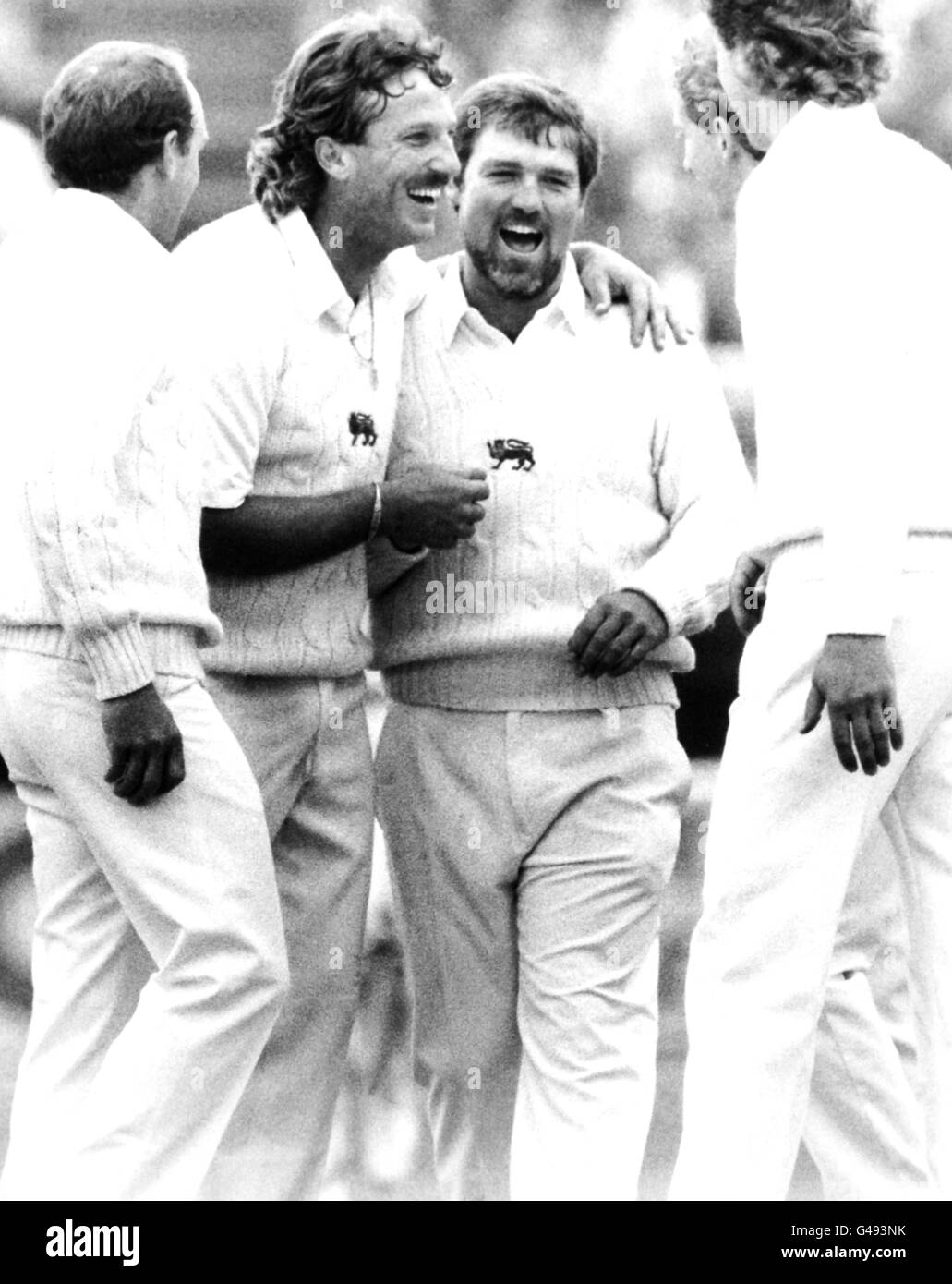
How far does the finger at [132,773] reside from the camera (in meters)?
3.15

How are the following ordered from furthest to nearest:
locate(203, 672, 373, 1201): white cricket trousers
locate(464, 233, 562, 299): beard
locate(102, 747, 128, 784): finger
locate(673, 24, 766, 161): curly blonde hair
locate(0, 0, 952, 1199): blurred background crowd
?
1. locate(0, 0, 952, 1199): blurred background crowd
2. locate(464, 233, 562, 299): beard
3. locate(203, 672, 373, 1201): white cricket trousers
4. locate(673, 24, 766, 161): curly blonde hair
5. locate(102, 747, 128, 784): finger

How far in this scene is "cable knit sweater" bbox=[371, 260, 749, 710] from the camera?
3.65 m

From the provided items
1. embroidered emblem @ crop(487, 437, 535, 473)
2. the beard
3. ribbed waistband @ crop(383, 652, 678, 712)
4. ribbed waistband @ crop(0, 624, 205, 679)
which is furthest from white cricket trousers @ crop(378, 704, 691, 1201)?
the beard

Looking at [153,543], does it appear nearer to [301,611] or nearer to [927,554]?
[301,611]

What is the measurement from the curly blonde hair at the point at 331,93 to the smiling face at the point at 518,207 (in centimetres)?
14

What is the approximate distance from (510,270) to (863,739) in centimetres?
107

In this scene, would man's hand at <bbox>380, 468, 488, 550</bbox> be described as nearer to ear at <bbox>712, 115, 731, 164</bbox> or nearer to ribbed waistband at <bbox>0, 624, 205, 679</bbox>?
ribbed waistband at <bbox>0, 624, 205, 679</bbox>

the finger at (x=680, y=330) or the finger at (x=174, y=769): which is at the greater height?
the finger at (x=680, y=330)

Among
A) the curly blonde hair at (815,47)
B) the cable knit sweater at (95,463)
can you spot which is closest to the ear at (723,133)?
the curly blonde hair at (815,47)

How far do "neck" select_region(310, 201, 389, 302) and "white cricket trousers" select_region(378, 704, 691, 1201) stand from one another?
25.6 inches

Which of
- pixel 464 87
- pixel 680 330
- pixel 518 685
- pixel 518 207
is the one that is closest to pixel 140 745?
pixel 518 685

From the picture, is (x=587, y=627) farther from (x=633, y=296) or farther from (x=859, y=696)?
(x=859, y=696)

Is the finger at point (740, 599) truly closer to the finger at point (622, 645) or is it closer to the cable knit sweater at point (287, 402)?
the finger at point (622, 645)

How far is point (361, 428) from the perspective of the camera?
3.58 meters
